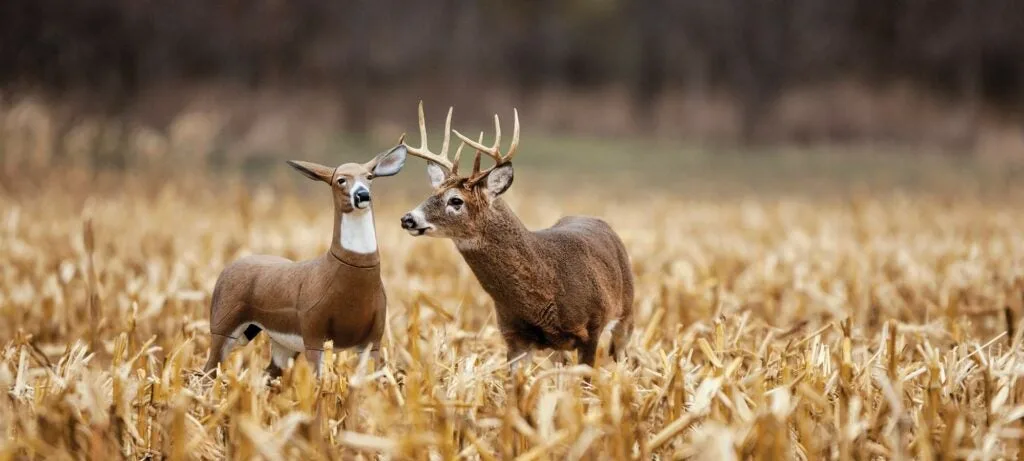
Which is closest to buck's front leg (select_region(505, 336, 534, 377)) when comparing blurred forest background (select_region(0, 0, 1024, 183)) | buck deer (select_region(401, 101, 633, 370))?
buck deer (select_region(401, 101, 633, 370))

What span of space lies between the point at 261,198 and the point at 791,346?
7.29 metres

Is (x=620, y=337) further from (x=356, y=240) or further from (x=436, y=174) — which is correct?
(x=356, y=240)

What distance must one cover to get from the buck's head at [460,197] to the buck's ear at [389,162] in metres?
0.07

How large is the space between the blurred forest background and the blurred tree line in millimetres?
39

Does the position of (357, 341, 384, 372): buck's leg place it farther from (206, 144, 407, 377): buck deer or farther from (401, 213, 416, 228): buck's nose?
(401, 213, 416, 228): buck's nose

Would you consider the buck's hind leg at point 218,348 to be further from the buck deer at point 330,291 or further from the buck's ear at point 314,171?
the buck's ear at point 314,171

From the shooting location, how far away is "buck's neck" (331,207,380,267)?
318 centimetres

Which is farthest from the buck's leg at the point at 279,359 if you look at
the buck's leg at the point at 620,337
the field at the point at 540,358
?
the buck's leg at the point at 620,337

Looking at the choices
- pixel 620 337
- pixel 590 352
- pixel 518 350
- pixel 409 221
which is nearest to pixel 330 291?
pixel 409 221

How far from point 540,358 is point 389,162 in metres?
0.99

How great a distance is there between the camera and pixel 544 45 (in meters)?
26.4

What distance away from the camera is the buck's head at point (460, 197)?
3.32 meters

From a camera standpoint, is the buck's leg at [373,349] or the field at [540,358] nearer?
the field at [540,358]

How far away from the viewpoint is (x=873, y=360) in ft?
12.2
